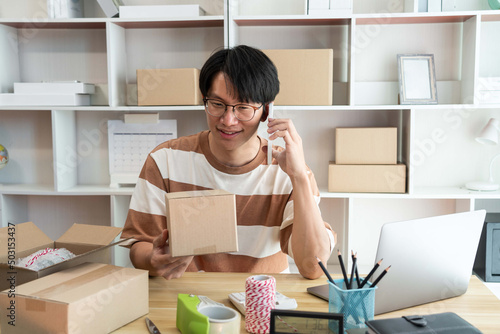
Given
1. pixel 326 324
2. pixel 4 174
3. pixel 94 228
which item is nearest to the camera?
pixel 326 324

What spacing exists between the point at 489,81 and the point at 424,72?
32cm

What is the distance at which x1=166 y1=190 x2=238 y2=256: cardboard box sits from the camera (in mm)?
1177

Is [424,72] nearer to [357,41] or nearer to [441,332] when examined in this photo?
[357,41]

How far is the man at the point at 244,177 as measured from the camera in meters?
1.52

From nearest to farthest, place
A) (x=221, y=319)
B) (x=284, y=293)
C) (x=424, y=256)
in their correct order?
(x=221, y=319) < (x=424, y=256) < (x=284, y=293)

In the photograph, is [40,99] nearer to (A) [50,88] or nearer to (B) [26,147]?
(A) [50,88]

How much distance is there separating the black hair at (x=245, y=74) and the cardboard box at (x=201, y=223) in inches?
17.9

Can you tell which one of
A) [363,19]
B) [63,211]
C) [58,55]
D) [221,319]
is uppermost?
[363,19]

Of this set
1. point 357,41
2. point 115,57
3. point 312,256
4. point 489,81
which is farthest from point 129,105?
point 489,81

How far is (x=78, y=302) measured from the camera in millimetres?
969

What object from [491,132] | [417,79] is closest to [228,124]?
[417,79]

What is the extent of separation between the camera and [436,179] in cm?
284

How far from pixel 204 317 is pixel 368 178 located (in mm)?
1767

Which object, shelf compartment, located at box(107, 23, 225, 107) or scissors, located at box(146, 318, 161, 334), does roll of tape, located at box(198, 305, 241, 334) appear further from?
shelf compartment, located at box(107, 23, 225, 107)
